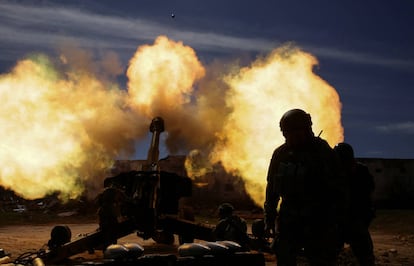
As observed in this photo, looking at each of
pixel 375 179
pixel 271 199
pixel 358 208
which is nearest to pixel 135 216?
pixel 358 208

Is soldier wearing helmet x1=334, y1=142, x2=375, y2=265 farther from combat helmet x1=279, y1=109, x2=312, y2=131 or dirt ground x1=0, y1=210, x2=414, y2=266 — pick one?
dirt ground x1=0, y1=210, x2=414, y2=266

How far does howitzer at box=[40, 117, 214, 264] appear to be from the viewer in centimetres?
983

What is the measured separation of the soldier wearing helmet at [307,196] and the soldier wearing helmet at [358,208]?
5.76 feet

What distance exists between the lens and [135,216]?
10312 millimetres

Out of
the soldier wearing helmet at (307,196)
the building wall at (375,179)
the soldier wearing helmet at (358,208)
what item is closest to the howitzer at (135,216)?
the soldier wearing helmet at (358,208)

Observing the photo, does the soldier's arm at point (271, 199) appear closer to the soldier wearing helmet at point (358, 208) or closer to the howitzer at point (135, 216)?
the soldier wearing helmet at point (358, 208)

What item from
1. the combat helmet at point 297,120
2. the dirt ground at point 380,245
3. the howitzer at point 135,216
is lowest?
the dirt ground at point 380,245

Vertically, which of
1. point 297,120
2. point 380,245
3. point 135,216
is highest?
point 297,120

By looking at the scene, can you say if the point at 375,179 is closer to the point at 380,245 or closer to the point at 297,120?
the point at 380,245

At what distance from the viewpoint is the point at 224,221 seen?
8195 millimetres

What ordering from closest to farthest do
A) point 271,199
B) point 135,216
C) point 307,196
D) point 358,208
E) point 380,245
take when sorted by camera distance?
point 307,196 → point 271,199 → point 358,208 → point 135,216 → point 380,245

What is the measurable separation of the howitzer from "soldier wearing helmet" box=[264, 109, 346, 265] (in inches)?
179

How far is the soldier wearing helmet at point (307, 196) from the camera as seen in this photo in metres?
4.76

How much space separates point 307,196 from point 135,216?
610cm
